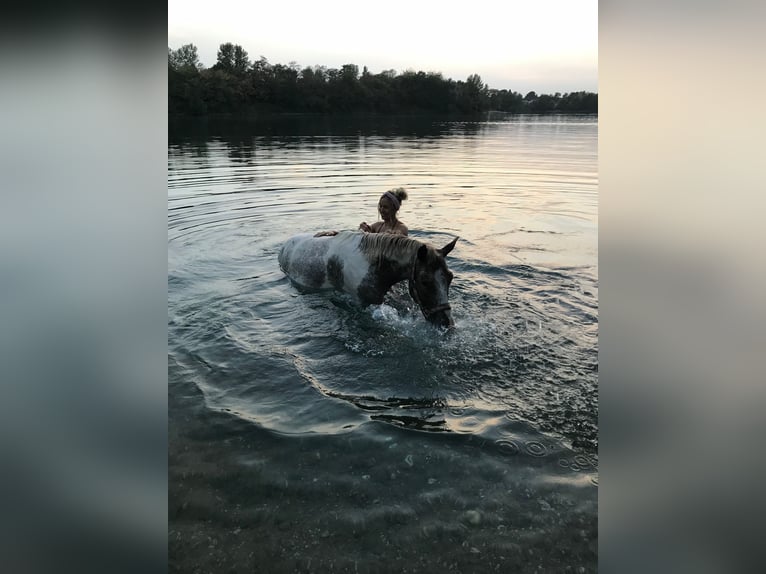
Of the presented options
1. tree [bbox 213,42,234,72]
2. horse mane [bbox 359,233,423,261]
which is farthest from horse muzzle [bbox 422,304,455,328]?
tree [bbox 213,42,234,72]

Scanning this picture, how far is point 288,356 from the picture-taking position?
6.00 meters

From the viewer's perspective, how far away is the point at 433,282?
239 inches

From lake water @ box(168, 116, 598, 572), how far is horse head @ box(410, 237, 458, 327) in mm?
247

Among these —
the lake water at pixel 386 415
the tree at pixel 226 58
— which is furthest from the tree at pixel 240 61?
the lake water at pixel 386 415

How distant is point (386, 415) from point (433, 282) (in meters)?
1.97

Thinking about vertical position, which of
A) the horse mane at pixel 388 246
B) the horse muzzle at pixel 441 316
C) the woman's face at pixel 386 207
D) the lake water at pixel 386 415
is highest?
the woman's face at pixel 386 207

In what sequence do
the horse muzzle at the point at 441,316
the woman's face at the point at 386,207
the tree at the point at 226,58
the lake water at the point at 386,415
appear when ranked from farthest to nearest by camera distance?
the tree at the point at 226,58 < the woman's face at the point at 386,207 < the horse muzzle at the point at 441,316 < the lake water at the point at 386,415

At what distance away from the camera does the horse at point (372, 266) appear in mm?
6090
